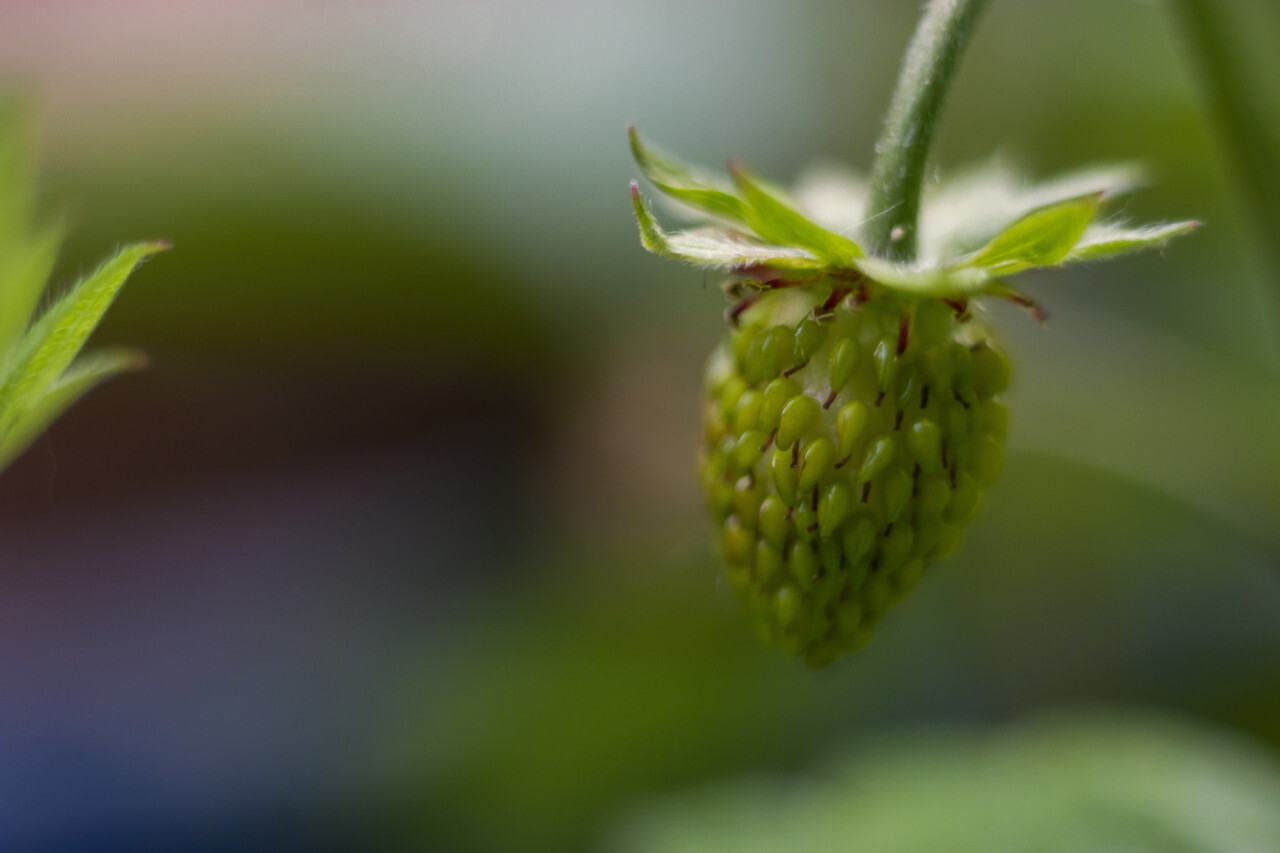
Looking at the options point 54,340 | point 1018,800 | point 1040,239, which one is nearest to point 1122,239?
point 1040,239

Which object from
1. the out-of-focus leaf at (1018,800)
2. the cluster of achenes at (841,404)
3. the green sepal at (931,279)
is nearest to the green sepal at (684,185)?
the cluster of achenes at (841,404)

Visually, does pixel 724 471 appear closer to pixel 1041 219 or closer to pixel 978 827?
pixel 1041 219

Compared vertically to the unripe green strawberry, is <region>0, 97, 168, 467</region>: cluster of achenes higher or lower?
higher

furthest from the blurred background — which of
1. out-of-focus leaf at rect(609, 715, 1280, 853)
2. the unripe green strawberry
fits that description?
the unripe green strawberry

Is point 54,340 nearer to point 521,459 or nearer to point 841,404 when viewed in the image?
point 841,404

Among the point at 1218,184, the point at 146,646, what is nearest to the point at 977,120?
the point at 1218,184

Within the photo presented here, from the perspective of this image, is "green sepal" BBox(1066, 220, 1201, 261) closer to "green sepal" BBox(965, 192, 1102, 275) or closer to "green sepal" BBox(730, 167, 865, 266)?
"green sepal" BBox(965, 192, 1102, 275)

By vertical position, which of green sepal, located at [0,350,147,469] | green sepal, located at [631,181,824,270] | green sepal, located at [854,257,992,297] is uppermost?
green sepal, located at [631,181,824,270]
